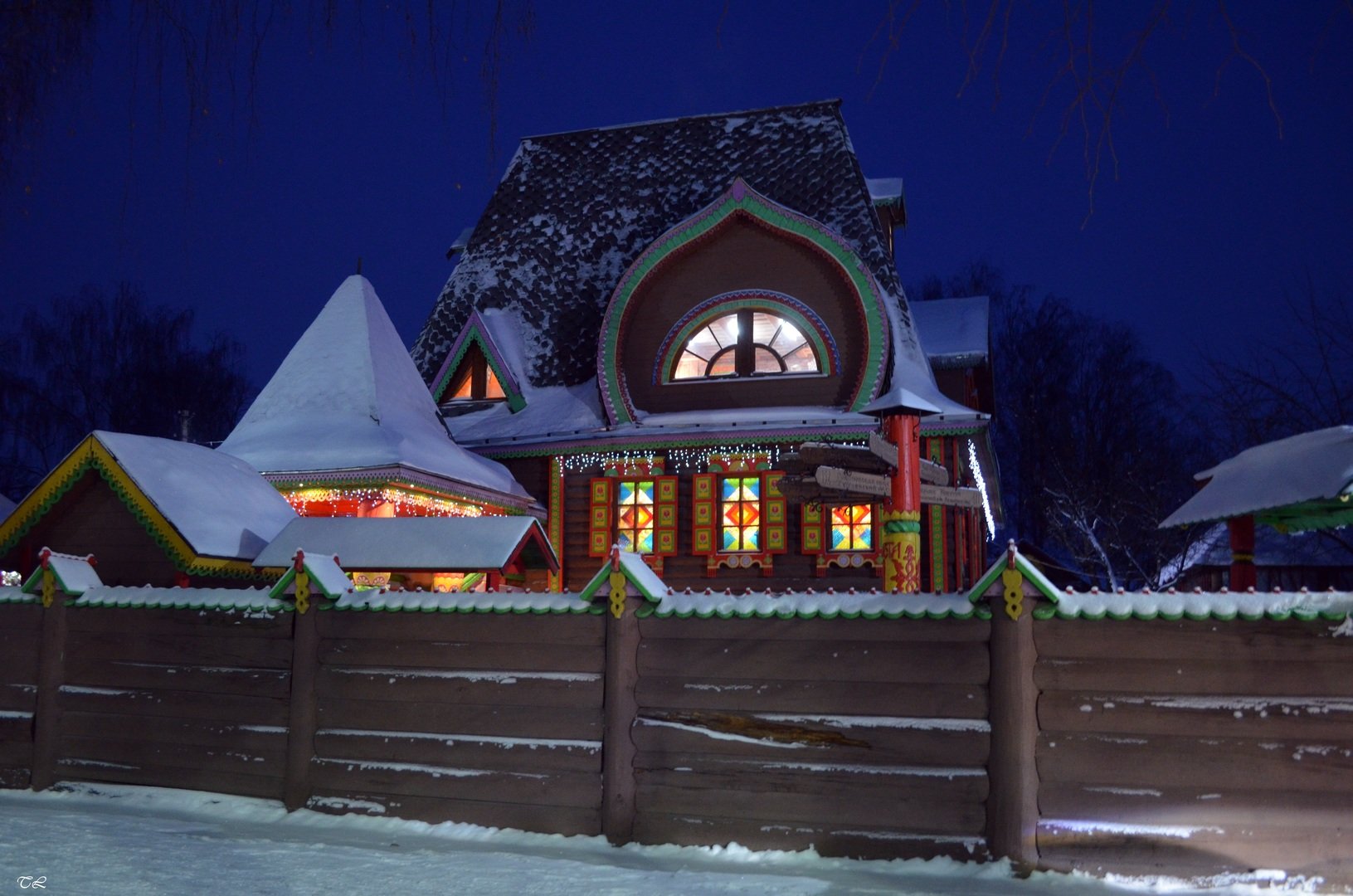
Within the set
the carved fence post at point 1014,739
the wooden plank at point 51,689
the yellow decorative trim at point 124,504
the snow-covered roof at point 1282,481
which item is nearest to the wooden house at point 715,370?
the snow-covered roof at point 1282,481

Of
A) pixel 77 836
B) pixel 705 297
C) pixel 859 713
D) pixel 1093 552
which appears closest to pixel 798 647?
pixel 859 713

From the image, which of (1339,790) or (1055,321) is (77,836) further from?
(1055,321)

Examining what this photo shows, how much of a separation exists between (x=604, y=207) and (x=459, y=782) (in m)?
14.6

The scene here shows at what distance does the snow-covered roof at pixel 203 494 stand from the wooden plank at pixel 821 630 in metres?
5.89

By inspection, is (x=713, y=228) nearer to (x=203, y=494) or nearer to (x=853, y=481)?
(x=853, y=481)

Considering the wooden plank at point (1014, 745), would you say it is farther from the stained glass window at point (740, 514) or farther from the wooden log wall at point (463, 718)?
the stained glass window at point (740, 514)

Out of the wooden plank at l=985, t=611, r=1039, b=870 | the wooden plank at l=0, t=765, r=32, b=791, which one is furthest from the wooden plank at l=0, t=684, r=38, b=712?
the wooden plank at l=985, t=611, r=1039, b=870

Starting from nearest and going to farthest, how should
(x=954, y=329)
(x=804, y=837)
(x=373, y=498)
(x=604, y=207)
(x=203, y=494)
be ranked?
(x=804, y=837)
(x=203, y=494)
(x=373, y=498)
(x=954, y=329)
(x=604, y=207)

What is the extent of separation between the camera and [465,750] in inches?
302

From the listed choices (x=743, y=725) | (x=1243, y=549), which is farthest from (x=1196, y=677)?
(x=1243, y=549)

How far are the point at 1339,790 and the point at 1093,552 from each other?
21.4m

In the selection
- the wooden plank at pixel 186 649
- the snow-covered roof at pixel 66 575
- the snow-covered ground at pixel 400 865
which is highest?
the snow-covered roof at pixel 66 575

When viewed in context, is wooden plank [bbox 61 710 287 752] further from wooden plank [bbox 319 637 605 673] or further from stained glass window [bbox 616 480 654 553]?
stained glass window [bbox 616 480 654 553]

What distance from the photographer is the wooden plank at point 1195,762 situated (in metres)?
6.07
